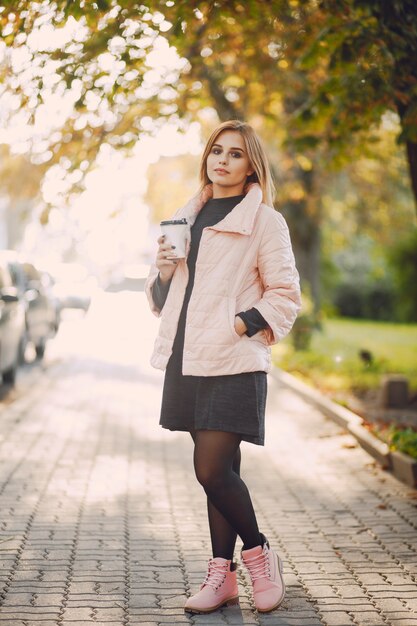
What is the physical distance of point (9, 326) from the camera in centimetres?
1417

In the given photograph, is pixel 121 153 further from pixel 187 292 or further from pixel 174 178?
pixel 174 178

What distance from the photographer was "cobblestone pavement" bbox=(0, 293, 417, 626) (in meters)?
4.68

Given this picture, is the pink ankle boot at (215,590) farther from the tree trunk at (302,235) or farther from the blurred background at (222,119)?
the tree trunk at (302,235)

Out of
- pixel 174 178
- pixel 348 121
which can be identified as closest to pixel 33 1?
pixel 348 121

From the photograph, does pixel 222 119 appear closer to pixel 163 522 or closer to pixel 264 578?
pixel 163 522

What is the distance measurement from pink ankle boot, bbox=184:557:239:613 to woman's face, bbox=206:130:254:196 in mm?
1717

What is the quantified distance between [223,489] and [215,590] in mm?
515

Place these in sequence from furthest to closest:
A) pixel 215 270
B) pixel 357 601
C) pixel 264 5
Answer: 1. pixel 264 5
2. pixel 357 601
3. pixel 215 270

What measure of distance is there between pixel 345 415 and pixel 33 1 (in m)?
6.09

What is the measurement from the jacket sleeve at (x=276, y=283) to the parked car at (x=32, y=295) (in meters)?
11.9

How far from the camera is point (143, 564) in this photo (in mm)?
5418

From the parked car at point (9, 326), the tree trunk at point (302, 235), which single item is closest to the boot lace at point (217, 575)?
the parked car at point (9, 326)

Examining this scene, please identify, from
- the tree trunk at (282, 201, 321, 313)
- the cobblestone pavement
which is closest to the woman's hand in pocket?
the cobblestone pavement

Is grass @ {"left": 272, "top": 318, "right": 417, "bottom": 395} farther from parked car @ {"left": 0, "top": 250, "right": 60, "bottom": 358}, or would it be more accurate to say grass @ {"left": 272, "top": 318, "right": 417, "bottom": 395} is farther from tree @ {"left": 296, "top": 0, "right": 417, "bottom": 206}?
tree @ {"left": 296, "top": 0, "right": 417, "bottom": 206}
